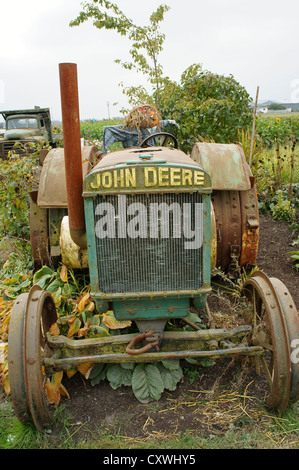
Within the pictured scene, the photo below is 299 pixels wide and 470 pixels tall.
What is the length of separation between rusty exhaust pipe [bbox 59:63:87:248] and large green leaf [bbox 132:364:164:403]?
1053 mm

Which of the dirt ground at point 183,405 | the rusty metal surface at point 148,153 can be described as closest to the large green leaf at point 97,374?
the dirt ground at point 183,405

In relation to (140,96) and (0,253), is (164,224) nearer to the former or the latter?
(0,253)

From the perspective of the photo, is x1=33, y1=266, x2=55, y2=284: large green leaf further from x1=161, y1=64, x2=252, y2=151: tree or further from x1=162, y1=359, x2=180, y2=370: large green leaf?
x1=161, y1=64, x2=252, y2=151: tree

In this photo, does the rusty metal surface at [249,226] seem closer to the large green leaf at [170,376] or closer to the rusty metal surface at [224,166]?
the rusty metal surface at [224,166]

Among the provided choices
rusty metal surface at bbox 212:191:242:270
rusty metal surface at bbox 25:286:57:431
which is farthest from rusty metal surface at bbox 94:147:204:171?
rusty metal surface at bbox 25:286:57:431

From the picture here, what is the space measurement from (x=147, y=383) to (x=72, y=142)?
1.64m

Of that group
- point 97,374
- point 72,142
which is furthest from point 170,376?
point 72,142

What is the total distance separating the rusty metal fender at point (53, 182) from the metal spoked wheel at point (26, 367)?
1116mm

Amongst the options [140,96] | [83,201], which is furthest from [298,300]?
[140,96]

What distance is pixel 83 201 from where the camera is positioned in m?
2.43

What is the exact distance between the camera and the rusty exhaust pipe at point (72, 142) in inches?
86.1

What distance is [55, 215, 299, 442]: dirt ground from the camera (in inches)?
94.4

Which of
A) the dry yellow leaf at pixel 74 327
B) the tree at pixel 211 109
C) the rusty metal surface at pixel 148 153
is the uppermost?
the tree at pixel 211 109
